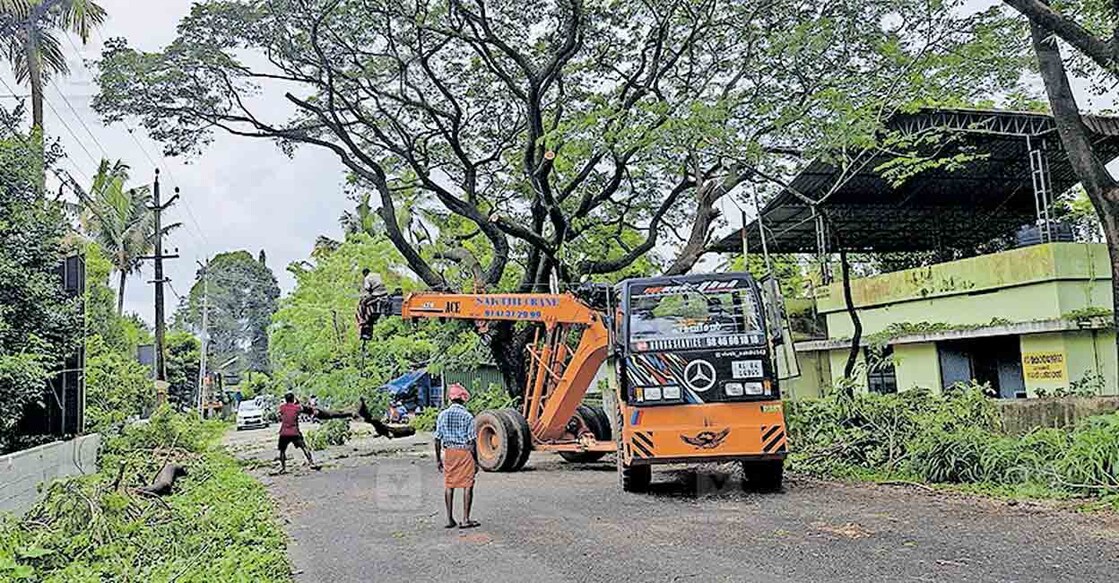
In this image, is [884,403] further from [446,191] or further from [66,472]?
[66,472]

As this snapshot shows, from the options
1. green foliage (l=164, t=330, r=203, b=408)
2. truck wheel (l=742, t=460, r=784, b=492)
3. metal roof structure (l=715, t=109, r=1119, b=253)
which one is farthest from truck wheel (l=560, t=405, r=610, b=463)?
green foliage (l=164, t=330, r=203, b=408)

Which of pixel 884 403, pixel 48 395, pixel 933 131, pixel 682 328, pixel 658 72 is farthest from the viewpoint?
pixel 658 72

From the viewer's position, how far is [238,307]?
69.3 m

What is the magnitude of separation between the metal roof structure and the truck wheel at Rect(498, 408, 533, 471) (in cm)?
685

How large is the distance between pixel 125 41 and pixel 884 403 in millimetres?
15527

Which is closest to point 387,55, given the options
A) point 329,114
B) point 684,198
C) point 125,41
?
point 329,114

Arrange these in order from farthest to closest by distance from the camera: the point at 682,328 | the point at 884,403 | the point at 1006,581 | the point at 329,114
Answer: the point at 329,114
the point at 884,403
the point at 682,328
the point at 1006,581

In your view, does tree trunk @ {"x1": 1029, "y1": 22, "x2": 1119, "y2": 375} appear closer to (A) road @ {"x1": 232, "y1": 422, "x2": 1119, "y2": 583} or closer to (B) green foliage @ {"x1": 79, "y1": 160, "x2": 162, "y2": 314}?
(A) road @ {"x1": 232, "y1": 422, "x2": 1119, "y2": 583}

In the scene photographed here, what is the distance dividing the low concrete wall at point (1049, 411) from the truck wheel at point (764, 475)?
398 centimetres

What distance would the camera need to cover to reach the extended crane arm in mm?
14037

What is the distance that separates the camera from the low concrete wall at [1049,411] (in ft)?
41.1

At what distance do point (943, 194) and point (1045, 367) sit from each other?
27.7 feet

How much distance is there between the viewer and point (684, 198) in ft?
73.6

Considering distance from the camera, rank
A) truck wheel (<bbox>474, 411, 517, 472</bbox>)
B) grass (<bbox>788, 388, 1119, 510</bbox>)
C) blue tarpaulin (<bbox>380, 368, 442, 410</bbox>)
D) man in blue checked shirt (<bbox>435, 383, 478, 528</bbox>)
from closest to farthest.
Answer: man in blue checked shirt (<bbox>435, 383, 478, 528</bbox>) < grass (<bbox>788, 388, 1119, 510</bbox>) < truck wheel (<bbox>474, 411, 517, 472</bbox>) < blue tarpaulin (<bbox>380, 368, 442, 410</bbox>)
